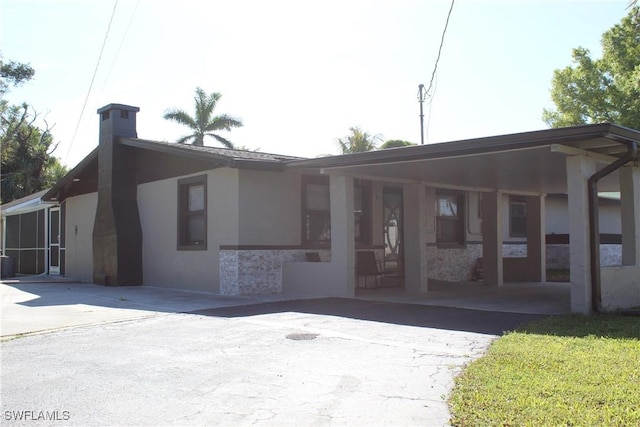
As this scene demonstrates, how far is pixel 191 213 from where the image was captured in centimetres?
1402

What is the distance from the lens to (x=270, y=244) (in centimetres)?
1288

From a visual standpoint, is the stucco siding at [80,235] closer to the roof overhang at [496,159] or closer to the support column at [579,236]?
the roof overhang at [496,159]

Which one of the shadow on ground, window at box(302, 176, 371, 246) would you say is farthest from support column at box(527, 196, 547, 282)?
the shadow on ground

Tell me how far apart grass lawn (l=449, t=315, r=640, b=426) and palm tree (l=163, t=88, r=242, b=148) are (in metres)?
33.6

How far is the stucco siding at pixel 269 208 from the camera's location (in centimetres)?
1245

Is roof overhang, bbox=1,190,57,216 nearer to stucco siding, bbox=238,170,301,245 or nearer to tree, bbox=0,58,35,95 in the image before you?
tree, bbox=0,58,35,95

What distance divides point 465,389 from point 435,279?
1137 cm

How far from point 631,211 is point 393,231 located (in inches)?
256

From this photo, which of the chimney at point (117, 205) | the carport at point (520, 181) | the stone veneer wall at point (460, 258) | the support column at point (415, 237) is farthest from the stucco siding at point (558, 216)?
the chimney at point (117, 205)

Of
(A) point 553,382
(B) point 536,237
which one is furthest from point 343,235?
(B) point 536,237

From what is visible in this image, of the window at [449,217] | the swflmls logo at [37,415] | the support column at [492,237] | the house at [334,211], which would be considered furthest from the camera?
the window at [449,217]

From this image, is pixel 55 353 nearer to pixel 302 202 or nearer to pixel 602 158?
pixel 302 202

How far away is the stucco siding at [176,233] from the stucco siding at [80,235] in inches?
125

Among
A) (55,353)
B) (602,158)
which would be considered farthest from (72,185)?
(602,158)
